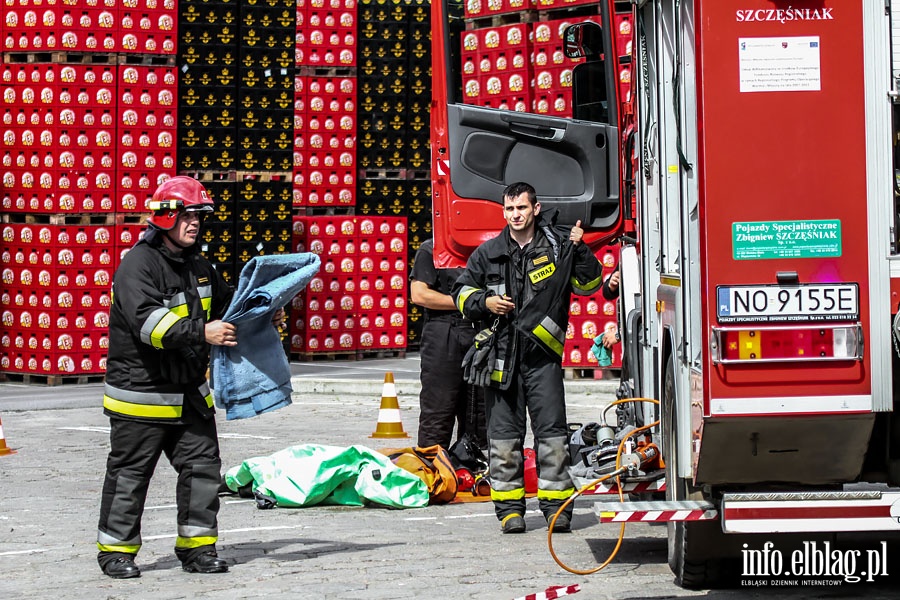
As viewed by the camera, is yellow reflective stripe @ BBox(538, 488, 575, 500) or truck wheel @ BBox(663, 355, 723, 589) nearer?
truck wheel @ BBox(663, 355, 723, 589)

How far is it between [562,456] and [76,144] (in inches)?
431

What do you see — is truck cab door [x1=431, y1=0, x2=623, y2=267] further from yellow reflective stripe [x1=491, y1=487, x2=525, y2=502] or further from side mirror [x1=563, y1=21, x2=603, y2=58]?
yellow reflective stripe [x1=491, y1=487, x2=525, y2=502]

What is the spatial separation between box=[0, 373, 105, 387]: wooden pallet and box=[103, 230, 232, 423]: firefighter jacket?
428 inches

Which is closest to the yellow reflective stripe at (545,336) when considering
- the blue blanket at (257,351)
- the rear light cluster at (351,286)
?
the blue blanket at (257,351)

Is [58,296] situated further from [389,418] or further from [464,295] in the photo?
[464,295]

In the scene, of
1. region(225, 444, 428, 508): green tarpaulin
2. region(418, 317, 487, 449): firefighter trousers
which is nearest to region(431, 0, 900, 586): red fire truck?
region(225, 444, 428, 508): green tarpaulin

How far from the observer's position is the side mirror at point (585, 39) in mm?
11531

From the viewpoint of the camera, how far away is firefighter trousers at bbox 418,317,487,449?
37.1ft

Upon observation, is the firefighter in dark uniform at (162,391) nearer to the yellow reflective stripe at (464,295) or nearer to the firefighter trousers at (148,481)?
the firefighter trousers at (148,481)

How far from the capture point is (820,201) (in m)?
6.40

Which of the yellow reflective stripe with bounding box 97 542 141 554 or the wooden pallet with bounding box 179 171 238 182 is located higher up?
the wooden pallet with bounding box 179 171 238 182

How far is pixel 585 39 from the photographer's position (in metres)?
11.6

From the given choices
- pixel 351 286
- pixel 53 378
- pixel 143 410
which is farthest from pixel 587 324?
pixel 143 410

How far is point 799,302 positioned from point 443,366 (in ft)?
16.9
